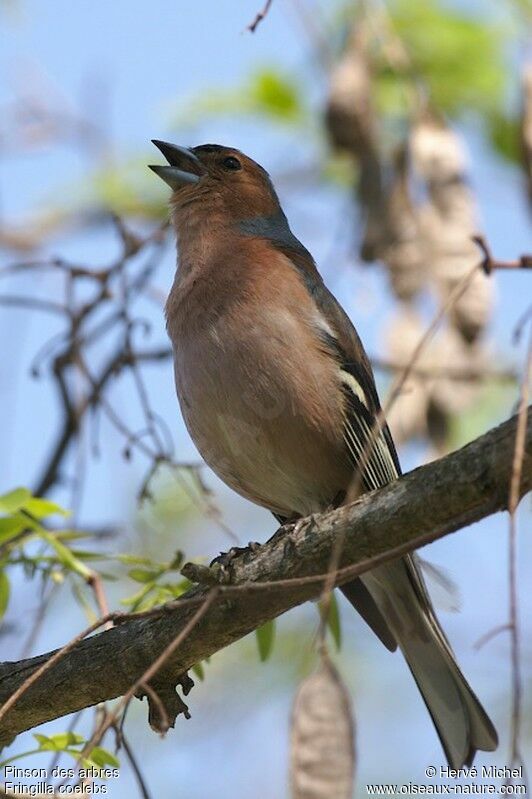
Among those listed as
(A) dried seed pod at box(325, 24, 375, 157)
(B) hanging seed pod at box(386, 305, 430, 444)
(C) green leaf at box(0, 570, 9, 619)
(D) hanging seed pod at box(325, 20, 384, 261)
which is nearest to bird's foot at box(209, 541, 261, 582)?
(C) green leaf at box(0, 570, 9, 619)

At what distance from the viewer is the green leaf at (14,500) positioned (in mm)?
4270

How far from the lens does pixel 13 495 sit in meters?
4.33

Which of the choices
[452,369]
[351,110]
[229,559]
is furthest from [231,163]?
[229,559]

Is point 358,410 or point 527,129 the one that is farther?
point 527,129

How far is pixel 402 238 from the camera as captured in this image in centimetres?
635

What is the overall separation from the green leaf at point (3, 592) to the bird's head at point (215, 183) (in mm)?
2464

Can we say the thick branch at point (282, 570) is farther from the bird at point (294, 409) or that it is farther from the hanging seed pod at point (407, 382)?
the hanging seed pod at point (407, 382)

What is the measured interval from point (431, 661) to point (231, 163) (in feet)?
9.70

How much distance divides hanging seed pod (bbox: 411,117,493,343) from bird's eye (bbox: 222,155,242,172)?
1.00 metres

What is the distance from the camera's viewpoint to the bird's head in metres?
6.41

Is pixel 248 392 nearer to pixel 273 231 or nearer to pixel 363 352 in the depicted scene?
pixel 363 352

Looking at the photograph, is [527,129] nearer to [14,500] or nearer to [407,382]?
[407,382]

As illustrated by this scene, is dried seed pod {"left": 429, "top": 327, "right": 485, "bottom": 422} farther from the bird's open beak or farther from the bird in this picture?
the bird's open beak

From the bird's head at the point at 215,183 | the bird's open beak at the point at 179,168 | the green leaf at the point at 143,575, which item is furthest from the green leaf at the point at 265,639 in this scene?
the bird's open beak at the point at 179,168
